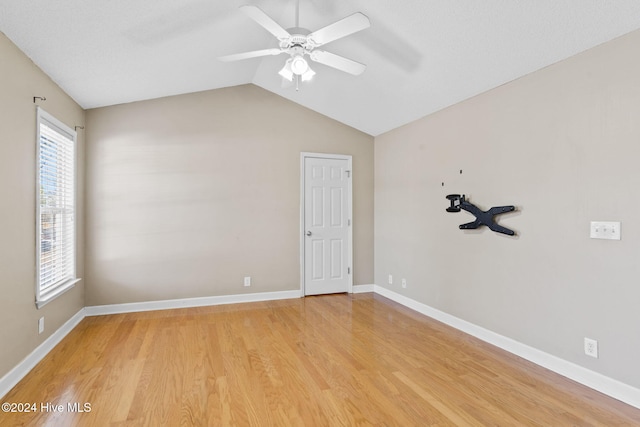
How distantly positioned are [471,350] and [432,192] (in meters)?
1.82

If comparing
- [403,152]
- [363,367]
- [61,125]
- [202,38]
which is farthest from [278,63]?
[363,367]

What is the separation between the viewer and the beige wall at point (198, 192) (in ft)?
13.7

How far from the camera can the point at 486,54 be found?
283 cm

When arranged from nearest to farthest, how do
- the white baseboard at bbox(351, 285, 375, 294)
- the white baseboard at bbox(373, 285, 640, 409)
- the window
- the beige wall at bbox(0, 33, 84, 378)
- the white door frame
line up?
the white baseboard at bbox(373, 285, 640, 409)
the beige wall at bbox(0, 33, 84, 378)
the window
the white door frame
the white baseboard at bbox(351, 285, 375, 294)

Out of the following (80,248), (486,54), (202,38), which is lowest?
(80,248)

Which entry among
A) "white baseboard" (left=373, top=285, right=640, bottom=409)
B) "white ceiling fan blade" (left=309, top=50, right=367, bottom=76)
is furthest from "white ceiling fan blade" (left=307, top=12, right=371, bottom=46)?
"white baseboard" (left=373, top=285, right=640, bottom=409)

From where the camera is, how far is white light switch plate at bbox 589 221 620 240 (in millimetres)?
2326

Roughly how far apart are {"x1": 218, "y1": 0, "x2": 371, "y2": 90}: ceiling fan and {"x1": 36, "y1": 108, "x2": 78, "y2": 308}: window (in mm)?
1970

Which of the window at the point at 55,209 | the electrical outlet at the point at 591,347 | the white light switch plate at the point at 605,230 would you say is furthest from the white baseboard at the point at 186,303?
the white light switch plate at the point at 605,230

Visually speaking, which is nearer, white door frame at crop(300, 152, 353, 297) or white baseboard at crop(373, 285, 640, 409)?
white baseboard at crop(373, 285, 640, 409)

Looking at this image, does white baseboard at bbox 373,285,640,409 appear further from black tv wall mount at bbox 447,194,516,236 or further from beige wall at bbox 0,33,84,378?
beige wall at bbox 0,33,84,378

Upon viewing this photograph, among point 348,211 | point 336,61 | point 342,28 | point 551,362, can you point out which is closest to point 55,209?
point 336,61

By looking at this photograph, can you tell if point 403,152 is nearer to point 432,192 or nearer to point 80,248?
point 432,192

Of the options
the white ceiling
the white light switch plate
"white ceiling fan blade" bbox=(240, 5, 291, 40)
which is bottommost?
the white light switch plate
